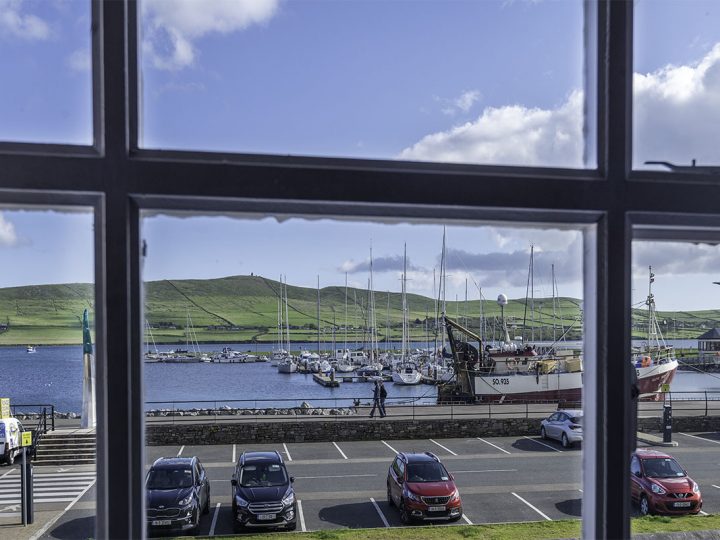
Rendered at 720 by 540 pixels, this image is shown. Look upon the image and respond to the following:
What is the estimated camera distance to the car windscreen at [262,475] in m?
7.26

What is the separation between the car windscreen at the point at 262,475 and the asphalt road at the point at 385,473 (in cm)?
52

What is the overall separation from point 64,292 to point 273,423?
37.7ft

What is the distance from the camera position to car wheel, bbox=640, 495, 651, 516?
6819 mm

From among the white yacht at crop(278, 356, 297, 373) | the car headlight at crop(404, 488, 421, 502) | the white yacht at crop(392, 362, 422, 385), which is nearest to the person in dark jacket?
the car headlight at crop(404, 488, 421, 502)

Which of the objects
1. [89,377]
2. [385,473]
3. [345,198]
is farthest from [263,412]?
[345,198]

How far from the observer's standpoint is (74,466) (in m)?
8.29

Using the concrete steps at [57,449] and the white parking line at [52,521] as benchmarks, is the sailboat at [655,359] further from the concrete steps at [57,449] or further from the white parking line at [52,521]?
the concrete steps at [57,449]

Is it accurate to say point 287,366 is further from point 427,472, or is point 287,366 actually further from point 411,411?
point 427,472

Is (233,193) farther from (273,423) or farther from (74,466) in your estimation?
(273,423)

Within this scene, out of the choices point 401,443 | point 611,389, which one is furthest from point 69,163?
point 401,443

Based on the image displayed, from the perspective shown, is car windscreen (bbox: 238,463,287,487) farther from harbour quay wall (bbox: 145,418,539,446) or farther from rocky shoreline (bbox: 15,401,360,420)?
rocky shoreline (bbox: 15,401,360,420)

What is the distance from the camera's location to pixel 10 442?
7.71m

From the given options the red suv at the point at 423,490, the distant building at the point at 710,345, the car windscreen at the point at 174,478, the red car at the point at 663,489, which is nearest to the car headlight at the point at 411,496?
the red suv at the point at 423,490

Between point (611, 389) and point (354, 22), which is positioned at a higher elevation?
point (354, 22)
